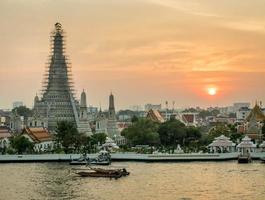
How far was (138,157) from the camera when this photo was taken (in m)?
53.0

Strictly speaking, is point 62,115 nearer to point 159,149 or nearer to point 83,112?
point 83,112

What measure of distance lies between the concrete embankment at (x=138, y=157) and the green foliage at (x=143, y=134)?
10.2m

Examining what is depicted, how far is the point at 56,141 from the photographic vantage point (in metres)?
59.9

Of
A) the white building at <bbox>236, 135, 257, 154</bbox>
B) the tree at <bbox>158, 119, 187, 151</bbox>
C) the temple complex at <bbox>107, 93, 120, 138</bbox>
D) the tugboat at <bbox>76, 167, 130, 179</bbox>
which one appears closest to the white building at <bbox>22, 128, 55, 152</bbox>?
the tree at <bbox>158, 119, 187, 151</bbox>

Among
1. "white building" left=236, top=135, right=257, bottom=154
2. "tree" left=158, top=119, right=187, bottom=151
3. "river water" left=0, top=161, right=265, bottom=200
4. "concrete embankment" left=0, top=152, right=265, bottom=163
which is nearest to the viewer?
"river water" left=0, top=161, right=265, bottom=200

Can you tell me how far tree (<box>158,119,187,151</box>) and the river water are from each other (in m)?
18.3

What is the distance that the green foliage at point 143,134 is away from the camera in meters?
64.4

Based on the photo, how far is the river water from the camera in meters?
31.7

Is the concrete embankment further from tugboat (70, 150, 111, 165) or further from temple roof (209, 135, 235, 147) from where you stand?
temple roof (209, 135, 235, 147)

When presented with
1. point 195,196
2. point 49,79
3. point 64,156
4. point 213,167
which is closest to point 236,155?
point 213,167

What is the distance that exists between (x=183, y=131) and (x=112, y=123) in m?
19.4

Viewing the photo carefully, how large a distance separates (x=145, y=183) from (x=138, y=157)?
54.1 ft

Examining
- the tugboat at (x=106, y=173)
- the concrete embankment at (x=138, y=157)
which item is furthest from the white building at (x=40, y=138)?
the tugboat at (x=106, y=173)

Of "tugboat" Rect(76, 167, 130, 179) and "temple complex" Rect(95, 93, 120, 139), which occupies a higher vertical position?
"temple complex" Rect(95, 93, 120, 139)
